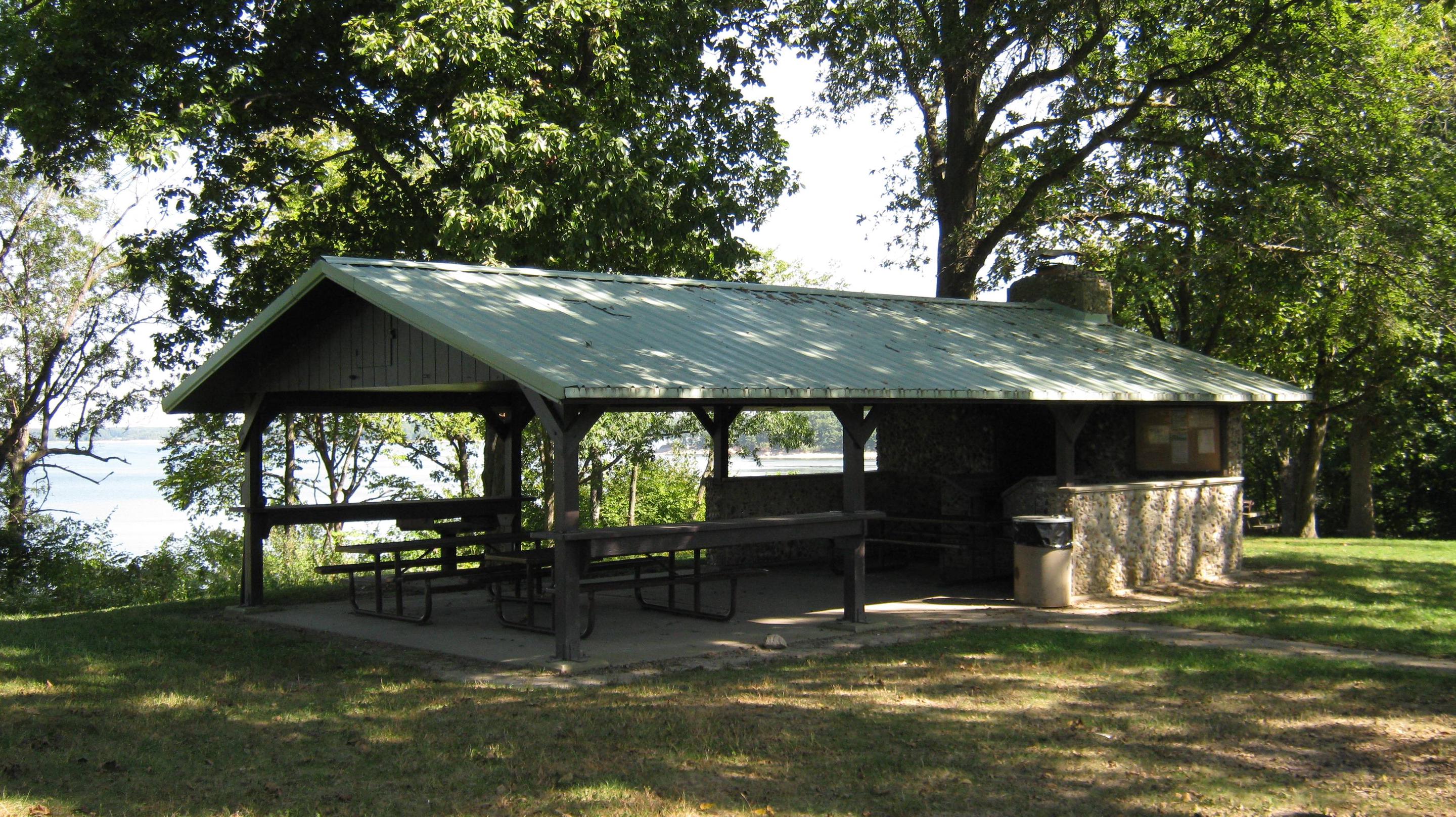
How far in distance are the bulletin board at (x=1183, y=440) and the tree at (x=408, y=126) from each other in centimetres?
626

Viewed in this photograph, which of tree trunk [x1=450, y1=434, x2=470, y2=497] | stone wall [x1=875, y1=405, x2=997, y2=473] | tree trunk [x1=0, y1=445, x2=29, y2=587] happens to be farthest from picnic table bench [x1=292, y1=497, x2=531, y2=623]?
tree trunk [x1=450, y1=434, x2=470, y2=497]

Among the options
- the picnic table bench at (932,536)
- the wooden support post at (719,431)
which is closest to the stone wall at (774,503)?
the wooden support post at (719,431)

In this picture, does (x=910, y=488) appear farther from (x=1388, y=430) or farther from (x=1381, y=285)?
(x=1388, y=430)

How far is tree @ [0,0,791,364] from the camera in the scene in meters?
13.2

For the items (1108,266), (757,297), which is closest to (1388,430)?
(1108,266)

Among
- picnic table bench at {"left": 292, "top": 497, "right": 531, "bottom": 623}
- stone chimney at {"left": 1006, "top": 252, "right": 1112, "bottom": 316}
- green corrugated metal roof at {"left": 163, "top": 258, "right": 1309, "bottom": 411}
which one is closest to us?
green corrugated metal roof at {"left": 163, "top": 258, "right": 1309, "bottom": 411}

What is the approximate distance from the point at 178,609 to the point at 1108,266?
15553mm

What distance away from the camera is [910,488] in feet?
48.2

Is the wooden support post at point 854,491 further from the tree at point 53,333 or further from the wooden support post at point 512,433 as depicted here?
the tree at point 53,333

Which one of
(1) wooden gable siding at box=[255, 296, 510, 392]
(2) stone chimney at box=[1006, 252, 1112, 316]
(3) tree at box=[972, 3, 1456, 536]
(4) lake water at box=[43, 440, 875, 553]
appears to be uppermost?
(3) tree at box=[972, 3, 1456, 536]

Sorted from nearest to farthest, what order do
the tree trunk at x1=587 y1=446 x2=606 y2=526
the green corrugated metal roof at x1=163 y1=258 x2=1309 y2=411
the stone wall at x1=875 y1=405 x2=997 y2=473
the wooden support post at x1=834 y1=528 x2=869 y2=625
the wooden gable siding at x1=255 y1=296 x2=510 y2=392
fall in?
the green corrugated metal roof at x1=163 y1=258 x2=1309 y2=411 → the wooden gable siding at x1=255 y1=296 x2=510 y2=392 → the wooden support post at x1=834 y1=528 x2=869 y2=625 → the stone wall at x1=875 y1=405 x2=997 y2=473 → the tree trunk at x1=587 y1=446 x2=606 y2=526

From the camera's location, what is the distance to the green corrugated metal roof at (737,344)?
805 cm

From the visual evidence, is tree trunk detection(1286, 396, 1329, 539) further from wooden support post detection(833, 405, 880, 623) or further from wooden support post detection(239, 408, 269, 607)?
wooden support post detection(239, 408, 269, 607)

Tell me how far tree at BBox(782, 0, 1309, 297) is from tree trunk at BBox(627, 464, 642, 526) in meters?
9.19
